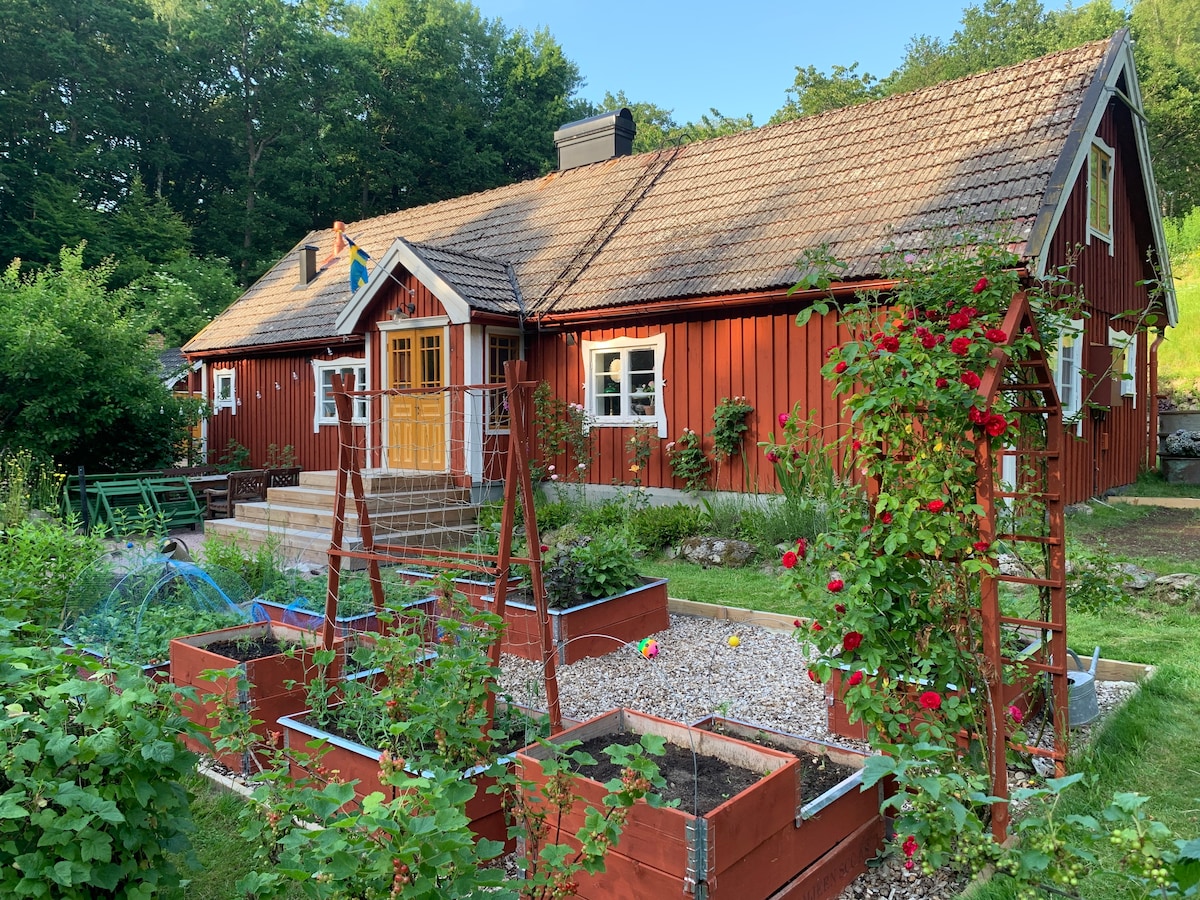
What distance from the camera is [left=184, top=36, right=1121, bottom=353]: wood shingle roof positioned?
9.34 m

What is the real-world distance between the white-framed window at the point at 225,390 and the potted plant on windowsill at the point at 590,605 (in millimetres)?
12917

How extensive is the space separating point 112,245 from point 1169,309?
1164 inches

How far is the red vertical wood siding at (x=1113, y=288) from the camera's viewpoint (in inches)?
399

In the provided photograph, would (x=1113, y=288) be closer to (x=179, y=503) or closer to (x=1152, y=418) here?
(x=1152, y=418)

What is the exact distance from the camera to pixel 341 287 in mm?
15734

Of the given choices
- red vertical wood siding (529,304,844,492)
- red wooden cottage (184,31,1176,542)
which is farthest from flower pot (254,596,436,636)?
red vertical wood siding (529,304,844,492)

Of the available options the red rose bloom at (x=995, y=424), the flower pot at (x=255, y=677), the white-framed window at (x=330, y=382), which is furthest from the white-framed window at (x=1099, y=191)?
the white-framed window at (x=330, y=382)

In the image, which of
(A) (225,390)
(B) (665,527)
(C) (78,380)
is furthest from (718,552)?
(A) (225,390)

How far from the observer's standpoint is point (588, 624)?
570cm

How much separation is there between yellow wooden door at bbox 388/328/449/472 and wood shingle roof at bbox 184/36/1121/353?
1147mm

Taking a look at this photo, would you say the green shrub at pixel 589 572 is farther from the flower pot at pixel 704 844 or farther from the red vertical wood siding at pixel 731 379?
the red vertical wood siding at pixel 731 379

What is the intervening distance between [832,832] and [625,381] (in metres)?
8.78

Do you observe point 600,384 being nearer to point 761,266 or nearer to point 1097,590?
point 761,266

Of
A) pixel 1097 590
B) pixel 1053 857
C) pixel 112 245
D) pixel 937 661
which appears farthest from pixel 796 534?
pixel 112 245
